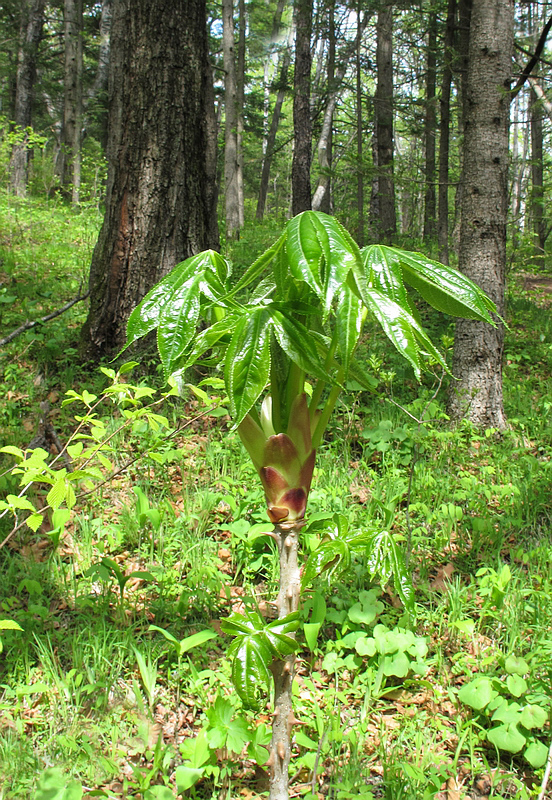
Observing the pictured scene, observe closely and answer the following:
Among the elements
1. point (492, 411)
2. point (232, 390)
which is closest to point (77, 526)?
point (232, 390)

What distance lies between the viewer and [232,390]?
81 cm

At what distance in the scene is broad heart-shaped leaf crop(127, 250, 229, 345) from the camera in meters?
0.94

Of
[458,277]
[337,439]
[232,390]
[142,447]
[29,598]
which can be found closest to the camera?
[232,390]

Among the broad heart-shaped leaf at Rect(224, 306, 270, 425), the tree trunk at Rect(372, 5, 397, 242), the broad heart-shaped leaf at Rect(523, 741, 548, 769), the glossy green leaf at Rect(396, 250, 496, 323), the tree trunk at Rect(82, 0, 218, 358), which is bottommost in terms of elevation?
the broad heart-shaped leaf at Rect(523, 741, 548, 769)

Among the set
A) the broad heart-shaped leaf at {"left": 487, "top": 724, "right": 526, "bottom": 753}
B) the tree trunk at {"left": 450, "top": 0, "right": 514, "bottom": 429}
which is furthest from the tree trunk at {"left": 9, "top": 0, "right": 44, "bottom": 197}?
the broad heart-shaped leaf at {"left": 487, "top": 724, "right": 526, "bottom": 753}

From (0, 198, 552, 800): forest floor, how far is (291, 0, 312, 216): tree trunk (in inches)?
301

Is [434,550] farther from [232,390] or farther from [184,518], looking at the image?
[232,390]

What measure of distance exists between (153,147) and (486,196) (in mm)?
2478

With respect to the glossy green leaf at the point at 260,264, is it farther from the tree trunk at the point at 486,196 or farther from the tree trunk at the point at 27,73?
the tree trunk at the point at 27,73

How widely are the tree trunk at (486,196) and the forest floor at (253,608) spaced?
397 mm

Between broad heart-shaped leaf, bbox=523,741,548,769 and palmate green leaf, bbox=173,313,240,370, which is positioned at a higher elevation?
palmate green leaf, bbox=173,313,240,370

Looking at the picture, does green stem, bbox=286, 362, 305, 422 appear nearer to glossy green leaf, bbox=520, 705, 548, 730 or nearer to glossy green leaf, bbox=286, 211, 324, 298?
glossy green leaf, bbox=286, 211, 324, 298

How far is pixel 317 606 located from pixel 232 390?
4.62 ft

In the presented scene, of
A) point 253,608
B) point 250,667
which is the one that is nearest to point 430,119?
point 253,608
